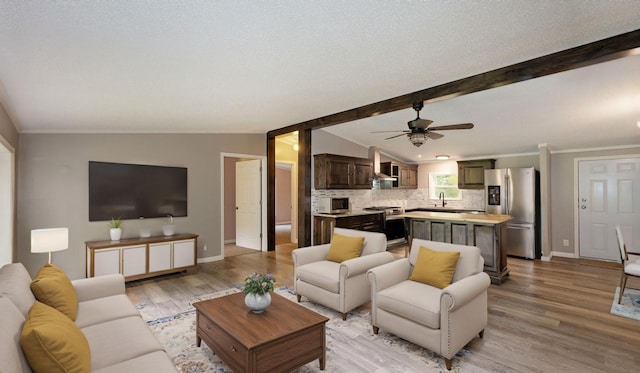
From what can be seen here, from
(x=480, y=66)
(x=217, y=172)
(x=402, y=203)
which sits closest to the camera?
(x=480, y=66)

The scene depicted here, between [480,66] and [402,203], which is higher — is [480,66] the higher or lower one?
the higher one

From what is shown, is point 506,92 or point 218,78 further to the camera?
point 506,92

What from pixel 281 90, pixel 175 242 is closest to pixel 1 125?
pixel 175 242

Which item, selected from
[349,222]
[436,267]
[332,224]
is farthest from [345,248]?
[349,222]

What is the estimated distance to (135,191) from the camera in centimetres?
500

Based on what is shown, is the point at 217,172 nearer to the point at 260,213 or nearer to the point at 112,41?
the point at 260,213

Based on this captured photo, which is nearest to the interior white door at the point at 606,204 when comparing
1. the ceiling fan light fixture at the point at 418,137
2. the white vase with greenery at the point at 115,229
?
the ceiling fan light fixture at the point at 418,137

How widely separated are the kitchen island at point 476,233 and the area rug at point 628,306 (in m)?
1.23

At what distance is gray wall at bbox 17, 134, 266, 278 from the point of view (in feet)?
13.8

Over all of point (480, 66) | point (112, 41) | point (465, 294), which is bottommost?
point (465, 294)

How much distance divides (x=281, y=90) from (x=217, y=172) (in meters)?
2.97

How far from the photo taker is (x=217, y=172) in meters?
6.02

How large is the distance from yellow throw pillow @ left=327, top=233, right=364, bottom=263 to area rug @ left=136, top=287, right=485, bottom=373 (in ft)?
2.39

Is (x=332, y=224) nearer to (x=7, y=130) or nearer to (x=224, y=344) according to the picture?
(x=224, y=344)
